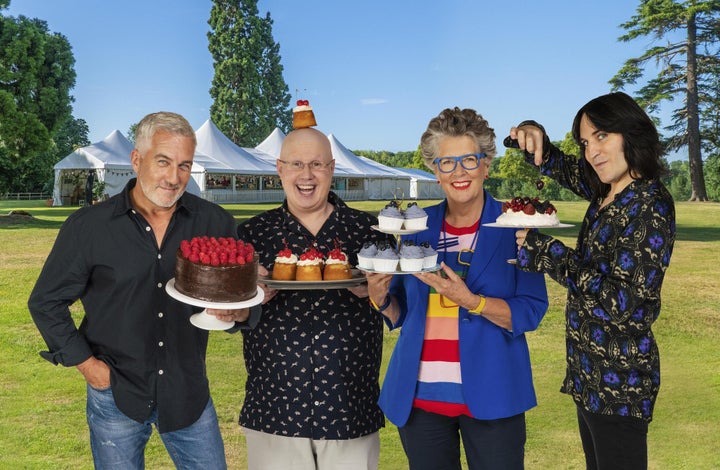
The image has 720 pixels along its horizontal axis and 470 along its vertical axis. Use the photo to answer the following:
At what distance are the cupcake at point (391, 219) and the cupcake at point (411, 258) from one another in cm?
24

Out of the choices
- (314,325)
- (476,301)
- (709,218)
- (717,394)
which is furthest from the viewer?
(709,218)

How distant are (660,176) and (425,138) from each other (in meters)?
1.01

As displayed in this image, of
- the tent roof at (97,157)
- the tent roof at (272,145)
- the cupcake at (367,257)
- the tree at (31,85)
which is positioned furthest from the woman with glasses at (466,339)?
the tent roof at (272,145)

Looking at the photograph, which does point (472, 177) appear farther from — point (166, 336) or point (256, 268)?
point (166, 336)

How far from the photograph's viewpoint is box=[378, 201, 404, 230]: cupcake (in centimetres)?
299

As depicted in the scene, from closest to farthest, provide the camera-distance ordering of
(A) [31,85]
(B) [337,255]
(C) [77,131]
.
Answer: (B) [337,255]
(A) [31,85]
(C) [77,131]

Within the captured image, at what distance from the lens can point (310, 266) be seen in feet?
9.95

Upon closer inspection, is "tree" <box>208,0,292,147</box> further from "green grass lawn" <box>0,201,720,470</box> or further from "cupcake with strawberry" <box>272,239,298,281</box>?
"cupcake with strawberry" <box>272,239,298,281</box>

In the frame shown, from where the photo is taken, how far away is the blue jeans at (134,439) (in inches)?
111

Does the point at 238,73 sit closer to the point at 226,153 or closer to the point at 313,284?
the point at 226,153

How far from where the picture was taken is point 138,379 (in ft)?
9.16

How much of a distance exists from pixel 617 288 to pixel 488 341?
56 centimetres

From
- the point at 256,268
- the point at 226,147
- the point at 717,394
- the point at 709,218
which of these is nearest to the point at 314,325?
the point at 256,268

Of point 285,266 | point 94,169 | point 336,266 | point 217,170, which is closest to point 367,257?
point 336,266
